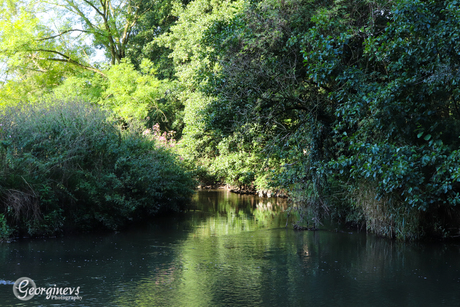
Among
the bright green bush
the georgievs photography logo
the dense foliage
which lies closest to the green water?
the georgievs photography logo

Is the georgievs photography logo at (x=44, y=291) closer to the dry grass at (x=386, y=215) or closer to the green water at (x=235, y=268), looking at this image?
the green water at (x=235, y=268)

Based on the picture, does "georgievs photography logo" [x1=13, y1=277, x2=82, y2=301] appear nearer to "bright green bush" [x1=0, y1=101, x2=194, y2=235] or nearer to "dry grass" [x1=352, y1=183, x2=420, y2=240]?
"bright green bush" [x1=0, y1=101, x2=194, y2=235]

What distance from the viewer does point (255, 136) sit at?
15.9m

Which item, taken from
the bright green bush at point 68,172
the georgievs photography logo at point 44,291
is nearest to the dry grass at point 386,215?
the bright green bush at point 68,172

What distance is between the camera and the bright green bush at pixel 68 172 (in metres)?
12.0

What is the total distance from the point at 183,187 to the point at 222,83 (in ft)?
17.6

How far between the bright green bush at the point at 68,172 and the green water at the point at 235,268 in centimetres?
82

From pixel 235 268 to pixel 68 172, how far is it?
6218 millimetres

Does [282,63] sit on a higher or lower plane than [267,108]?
higher

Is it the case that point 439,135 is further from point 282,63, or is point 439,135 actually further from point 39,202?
point 39,202

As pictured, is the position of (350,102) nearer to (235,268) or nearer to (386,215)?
(386,215)

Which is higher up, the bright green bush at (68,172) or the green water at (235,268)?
the bright green bush at (68,172)

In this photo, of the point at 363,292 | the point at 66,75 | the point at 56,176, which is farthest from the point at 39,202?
the point at 66,75

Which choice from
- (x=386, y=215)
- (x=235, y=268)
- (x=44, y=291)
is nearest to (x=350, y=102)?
(x=386, y=215)
